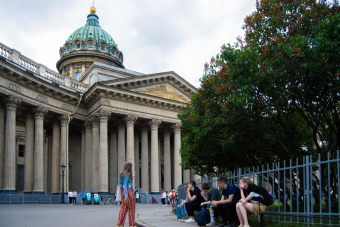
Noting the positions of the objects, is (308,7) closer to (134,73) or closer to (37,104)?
(37,104)

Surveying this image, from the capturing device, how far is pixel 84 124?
4256 centimetres

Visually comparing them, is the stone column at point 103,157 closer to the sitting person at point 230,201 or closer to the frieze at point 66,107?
the frieze at point 66,107

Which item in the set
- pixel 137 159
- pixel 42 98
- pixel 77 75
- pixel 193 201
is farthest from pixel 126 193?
pixel 77 75

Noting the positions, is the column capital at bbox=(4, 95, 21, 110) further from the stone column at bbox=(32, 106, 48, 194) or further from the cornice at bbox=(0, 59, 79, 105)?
the stone column at bbox=(32, 106, 48, 194)

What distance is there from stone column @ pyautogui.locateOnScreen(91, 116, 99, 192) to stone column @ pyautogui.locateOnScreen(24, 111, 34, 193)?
679 cm

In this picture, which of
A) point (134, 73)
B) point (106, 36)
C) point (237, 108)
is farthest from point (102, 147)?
point (106, 36)

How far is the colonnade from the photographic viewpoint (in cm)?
3156

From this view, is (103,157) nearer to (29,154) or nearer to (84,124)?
(84,124)

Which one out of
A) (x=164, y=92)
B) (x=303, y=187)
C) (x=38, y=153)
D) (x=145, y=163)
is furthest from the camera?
(x=164, y=92)

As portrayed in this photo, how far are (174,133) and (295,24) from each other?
31226 mm

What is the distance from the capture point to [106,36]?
73625 millimetres

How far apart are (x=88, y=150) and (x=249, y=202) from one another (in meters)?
31.9

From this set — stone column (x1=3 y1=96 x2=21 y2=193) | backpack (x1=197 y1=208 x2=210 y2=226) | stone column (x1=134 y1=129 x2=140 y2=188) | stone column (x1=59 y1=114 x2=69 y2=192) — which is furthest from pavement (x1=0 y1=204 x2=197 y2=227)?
stone column (x1=134 y1=129 x2=140 y2=188)

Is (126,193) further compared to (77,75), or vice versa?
(77,75)
